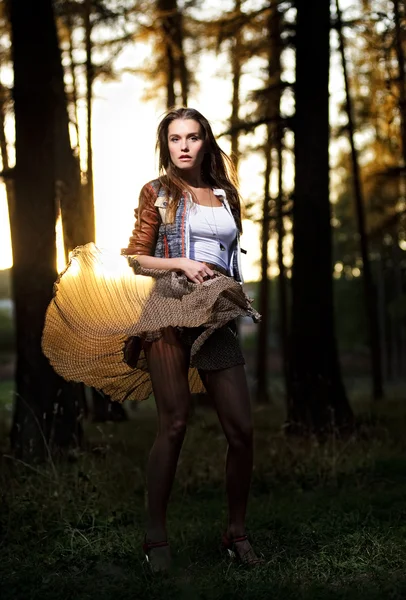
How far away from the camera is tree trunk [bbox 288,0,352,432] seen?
32.9 feet

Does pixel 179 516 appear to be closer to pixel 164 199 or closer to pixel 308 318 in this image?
pixel 164 199

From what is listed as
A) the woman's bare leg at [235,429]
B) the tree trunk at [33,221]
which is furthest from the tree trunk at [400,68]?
the woman's bare leg at [235,429]

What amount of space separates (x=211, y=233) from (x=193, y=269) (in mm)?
263


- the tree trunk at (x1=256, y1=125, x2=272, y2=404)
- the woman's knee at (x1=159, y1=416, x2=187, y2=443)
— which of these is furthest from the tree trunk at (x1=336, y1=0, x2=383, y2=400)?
the woman's knee at (x1=159, y1=416, x2=187, y2=443)

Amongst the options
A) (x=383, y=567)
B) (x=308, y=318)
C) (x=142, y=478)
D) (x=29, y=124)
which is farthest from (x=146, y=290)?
(x=308, y=318)

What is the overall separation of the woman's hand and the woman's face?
549 millimetres

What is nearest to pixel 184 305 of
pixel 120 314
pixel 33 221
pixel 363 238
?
pixel 120 314

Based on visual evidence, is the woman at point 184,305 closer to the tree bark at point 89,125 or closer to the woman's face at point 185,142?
the woman's face at point 185,142

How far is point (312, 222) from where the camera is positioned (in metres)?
10.1

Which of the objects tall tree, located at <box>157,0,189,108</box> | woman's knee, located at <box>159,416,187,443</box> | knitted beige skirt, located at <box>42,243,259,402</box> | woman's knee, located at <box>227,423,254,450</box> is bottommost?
woman's knee, located at <box>227,423,254,450</box>

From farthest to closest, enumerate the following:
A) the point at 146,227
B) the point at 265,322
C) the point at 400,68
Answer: the point at 265,322
the point at 400,68
the point at 146,227

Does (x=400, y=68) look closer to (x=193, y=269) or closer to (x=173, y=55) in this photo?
(x=173, y=55)

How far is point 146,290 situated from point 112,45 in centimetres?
963

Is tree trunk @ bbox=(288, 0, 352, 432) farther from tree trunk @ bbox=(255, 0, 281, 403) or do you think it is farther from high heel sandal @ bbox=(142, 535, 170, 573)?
high heel sandal @ bbox=(142, 535, 170, 573)
